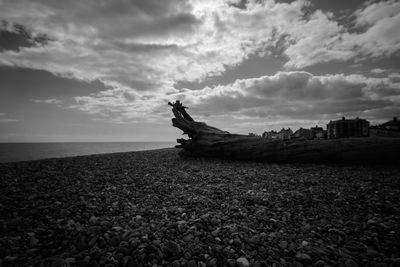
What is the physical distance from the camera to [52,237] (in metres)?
3.21

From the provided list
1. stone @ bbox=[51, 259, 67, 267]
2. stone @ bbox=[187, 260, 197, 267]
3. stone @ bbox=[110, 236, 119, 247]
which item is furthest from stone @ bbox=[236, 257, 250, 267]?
stone @ bbox=[51, 259, 67, 267]

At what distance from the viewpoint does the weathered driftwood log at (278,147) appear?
914 cm

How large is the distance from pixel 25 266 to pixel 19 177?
22.9 ft

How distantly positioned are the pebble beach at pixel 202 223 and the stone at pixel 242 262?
0.05 feet

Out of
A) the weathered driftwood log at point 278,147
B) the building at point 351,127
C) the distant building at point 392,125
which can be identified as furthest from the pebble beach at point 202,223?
the distant building at point 392,125

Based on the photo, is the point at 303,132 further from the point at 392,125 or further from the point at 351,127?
the point at 392,125

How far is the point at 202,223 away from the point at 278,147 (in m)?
8.89

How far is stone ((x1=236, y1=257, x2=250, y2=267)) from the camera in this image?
257 cm

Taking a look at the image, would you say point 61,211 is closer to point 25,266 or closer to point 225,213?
point 25,266

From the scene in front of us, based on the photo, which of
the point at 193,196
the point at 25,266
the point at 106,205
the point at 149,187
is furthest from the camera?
the point at 149,187

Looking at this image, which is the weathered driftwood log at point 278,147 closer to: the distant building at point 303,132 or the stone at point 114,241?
the stone at point 114,241

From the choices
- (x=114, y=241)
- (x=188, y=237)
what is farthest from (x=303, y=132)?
(x=114, y=241)

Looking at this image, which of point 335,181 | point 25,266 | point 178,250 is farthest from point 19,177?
point 335,181

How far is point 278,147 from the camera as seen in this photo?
1113cm
